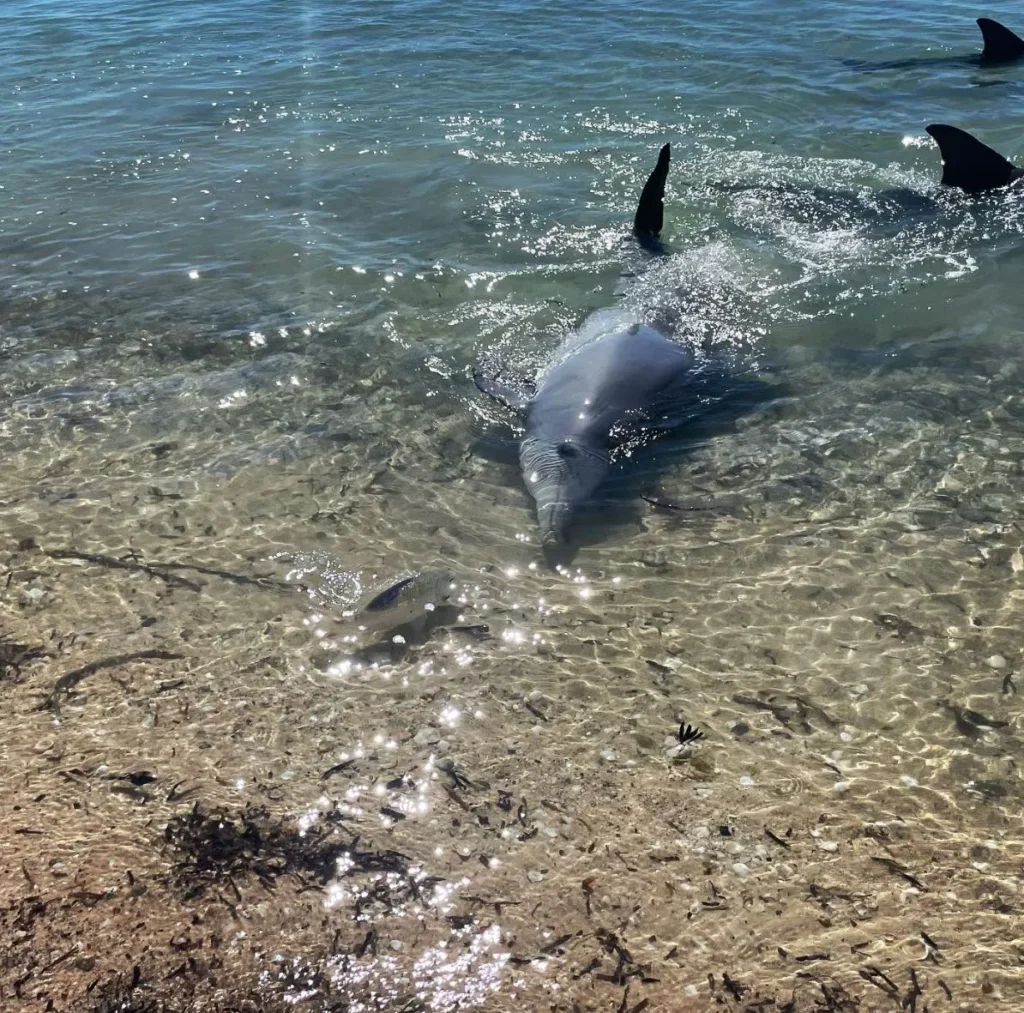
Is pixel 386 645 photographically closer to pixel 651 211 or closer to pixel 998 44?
pixel 651 211

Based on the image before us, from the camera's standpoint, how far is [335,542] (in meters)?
7.16

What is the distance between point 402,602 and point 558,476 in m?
1.77

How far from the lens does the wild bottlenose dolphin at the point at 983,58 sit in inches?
616

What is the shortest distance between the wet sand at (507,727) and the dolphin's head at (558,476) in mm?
226

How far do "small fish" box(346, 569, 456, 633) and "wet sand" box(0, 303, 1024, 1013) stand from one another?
190 mm

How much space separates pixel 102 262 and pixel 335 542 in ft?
22.8

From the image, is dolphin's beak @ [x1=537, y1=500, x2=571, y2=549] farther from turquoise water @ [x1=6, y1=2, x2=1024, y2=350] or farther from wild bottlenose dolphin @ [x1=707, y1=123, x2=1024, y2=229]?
wild bottlenose dolphin @ [x1=707, y1=123, x2=1024, y2=229]

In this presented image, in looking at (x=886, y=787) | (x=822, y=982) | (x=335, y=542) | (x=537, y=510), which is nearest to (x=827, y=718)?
(x=886, y=787)

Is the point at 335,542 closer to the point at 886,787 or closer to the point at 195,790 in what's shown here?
the point at 195,790

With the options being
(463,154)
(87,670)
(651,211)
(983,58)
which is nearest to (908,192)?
(651,211)

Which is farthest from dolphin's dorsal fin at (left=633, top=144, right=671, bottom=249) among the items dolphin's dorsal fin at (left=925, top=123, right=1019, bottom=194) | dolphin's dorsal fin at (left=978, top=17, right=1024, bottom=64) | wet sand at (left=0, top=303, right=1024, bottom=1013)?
dolphin's dorsal fin at (left=978, top=17, right=1024, bottom=64)

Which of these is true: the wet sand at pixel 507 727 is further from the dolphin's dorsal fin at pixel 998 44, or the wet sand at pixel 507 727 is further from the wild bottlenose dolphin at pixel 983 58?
the dolphin's dorsal fin at pixel 998 44

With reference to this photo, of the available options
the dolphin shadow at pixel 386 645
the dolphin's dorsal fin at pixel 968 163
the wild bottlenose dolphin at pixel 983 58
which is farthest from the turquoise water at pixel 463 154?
the dolphin shadow at pixel 386 645

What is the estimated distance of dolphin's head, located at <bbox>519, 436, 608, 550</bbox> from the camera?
7133 millimetres
